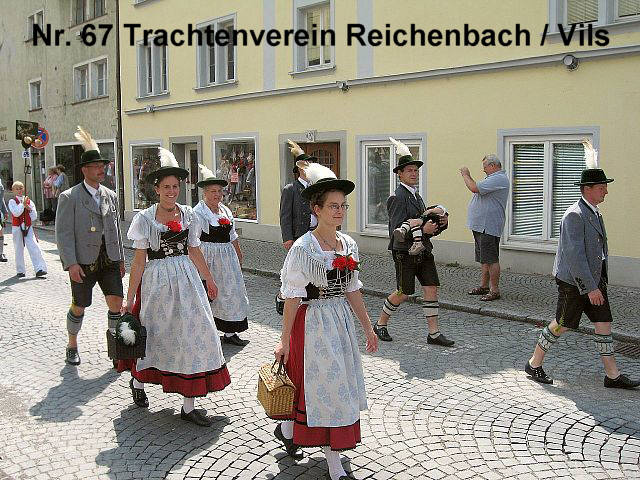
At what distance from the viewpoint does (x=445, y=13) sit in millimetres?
12969

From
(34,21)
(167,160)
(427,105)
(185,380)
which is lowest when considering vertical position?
(185,380)

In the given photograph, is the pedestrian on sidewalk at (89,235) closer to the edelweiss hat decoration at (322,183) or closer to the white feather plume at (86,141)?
the white feather plume at (86,141)

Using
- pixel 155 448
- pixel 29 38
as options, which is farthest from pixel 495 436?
pixel 29 38

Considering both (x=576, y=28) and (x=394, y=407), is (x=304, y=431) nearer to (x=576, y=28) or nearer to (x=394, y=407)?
(x=394, y=407)

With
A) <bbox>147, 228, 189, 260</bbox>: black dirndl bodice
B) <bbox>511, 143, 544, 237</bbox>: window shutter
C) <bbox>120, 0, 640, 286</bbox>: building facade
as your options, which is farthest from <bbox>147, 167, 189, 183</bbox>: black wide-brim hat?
<bbox>511, 143, 544, 237</bbox>: window shutter

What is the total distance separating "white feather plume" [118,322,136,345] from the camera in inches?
211

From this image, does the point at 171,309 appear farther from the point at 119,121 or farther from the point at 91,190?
the point at 119,121

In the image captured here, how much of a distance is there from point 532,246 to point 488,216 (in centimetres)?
208

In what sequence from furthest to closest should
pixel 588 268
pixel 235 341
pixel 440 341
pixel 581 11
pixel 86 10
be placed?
pixel 86 10, pixel 581 11, pixel 235 341, pixel 440 341, pixel 588 268

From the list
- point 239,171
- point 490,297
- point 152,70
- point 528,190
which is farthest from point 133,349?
point 152,70

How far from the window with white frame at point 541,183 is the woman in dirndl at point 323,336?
7981 mm

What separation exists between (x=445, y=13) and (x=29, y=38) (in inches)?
929

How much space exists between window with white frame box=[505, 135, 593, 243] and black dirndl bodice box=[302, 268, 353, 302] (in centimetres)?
797

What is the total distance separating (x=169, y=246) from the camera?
18.7ft
